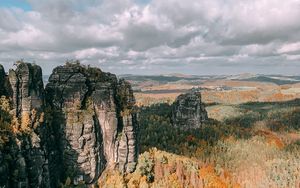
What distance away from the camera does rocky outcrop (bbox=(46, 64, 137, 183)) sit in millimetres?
139375

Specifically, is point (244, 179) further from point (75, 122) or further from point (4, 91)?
point (4, 91)

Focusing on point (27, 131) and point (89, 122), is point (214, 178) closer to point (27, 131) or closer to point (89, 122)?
point (89, 122)

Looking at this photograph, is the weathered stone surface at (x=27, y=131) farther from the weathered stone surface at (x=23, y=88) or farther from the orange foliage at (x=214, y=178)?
the orange foliage at (x=214, y=178)

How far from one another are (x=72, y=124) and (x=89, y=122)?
6680 millimetres

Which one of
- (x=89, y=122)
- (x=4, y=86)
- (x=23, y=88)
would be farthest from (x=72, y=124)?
(x=4, y=86)

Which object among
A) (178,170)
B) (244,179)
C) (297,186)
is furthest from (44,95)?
(297,186)

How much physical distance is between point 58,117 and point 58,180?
24.3 metres

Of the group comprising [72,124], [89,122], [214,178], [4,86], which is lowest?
[214,178]

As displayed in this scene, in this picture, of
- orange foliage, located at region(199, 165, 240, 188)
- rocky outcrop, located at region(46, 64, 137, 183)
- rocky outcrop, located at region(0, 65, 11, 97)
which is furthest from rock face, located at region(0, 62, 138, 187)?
orange foliage, located at region(199, 165, 240, 188)

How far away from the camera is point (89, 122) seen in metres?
140

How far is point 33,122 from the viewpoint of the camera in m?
122

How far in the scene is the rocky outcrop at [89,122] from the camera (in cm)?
13938

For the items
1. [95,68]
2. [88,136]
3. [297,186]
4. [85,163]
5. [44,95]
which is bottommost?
[297,186]

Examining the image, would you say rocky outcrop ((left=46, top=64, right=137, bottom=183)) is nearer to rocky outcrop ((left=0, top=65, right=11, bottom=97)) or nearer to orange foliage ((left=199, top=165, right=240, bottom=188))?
rocky outcrop ((left=0, top=65, right=11, bottom=97))
